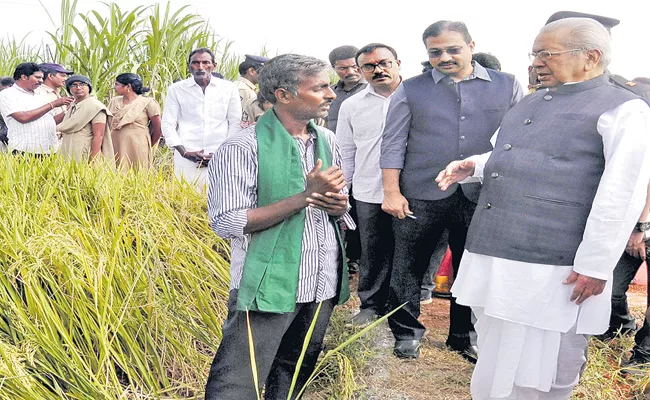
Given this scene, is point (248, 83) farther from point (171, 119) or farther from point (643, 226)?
point (643, 226)

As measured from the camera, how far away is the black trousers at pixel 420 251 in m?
3.51

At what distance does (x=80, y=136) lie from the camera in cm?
627

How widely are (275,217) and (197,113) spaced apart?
3.83 meters

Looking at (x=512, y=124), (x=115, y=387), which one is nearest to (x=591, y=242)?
(x=512, y=124)

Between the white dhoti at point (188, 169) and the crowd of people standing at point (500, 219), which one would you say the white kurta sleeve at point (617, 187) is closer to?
the crowd of people standing at point (500, 219)

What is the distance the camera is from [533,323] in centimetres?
248

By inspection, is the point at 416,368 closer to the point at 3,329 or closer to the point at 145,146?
the point at 3,329

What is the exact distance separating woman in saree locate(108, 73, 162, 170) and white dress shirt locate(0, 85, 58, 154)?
25.4 inches

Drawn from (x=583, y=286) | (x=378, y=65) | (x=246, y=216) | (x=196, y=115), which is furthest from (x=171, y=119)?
(x=583, y=286)

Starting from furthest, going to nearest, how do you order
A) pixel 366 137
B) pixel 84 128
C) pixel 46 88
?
pixel 46 88 < pixel 84 128 < pixel 366 137

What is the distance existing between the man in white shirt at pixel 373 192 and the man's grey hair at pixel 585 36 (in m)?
1.73

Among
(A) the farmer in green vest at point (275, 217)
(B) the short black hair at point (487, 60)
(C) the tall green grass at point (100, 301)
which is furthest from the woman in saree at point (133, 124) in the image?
(A) the farmer in green vest at point (275, 217)

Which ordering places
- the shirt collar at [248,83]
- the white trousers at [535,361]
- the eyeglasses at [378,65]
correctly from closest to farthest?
the white trousers at [535,361] → the eyeglasses at [378,65] → the shirt collar at [248,83]

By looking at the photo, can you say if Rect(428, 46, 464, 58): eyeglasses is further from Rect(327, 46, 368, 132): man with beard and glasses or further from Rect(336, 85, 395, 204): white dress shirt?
Rect(327, 46, 368, 132): man with beard and glasses
